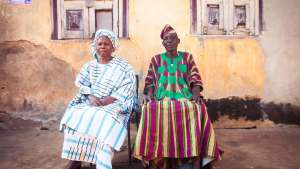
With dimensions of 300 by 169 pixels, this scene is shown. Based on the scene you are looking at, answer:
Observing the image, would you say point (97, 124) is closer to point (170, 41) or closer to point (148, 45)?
point (170, 41)

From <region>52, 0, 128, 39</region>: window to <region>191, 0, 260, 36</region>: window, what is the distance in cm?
119

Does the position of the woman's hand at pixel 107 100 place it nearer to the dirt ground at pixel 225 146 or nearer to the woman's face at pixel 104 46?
the woman's face at pixel 104 46

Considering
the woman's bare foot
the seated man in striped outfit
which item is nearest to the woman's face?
the seated man in striped outfit

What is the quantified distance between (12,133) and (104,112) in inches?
90.4

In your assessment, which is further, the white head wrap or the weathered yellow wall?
the weathered yellow wall

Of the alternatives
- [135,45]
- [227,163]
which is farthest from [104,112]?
[135,45]

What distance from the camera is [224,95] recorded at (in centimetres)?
493

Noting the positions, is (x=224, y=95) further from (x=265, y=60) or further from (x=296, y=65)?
(x=296, y=65)

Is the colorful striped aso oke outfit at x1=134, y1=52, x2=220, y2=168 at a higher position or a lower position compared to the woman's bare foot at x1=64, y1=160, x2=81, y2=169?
higher

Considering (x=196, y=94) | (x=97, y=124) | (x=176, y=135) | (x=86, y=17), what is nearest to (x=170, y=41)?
(x=196, y=94)

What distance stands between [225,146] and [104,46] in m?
1.94

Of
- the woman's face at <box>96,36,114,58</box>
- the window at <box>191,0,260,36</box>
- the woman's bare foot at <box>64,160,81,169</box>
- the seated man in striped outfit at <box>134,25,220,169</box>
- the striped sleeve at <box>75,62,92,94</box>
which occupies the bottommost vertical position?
the woman's bare foot at <box>64,160,81,169</box>

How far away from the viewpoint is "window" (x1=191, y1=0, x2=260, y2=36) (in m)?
4.87

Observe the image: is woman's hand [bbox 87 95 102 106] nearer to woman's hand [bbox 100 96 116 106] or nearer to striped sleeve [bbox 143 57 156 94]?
woman's hand [bbox 100 96 116 106]
